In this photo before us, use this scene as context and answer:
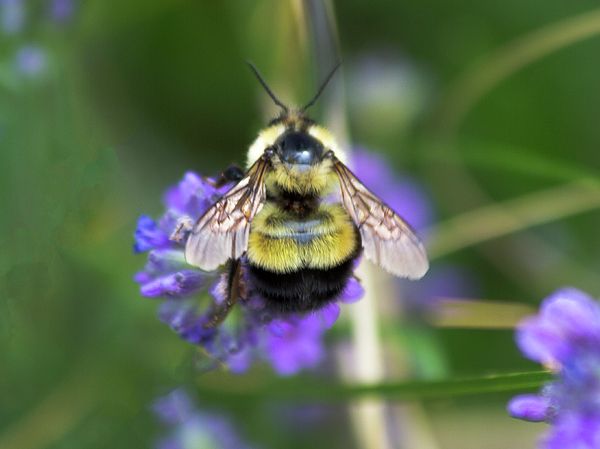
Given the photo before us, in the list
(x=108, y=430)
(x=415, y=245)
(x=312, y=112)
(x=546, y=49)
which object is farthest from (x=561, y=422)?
(x=546, y=49)

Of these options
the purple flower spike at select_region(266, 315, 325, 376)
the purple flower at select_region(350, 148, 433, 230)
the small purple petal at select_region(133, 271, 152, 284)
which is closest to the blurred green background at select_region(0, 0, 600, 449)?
the purple flower at select_region(350, 148, 433, 230)

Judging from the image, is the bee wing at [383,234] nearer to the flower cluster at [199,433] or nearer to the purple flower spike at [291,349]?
the purple flower spike at [291,349]

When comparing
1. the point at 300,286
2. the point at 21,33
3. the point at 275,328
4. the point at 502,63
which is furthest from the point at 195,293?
the point at 502,63

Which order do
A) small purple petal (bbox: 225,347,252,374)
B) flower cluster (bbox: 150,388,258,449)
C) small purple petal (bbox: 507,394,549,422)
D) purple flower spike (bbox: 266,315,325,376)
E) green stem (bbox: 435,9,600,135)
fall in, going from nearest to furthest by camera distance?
small purple petal (bbox: 507,394,549,422) → small purple petal (bbox: 225,347,252,374) → purple flower spike (bbox: 266,315,325,376) → flower cluster (bbox: 150,388,258,449) → green stem (bbox: 435,9,600,135)

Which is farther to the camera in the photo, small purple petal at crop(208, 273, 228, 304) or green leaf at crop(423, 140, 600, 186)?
A: green leaf at crop(423, 140, 600, 186)

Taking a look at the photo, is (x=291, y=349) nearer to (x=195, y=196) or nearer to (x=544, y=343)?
(x=195, y=196)

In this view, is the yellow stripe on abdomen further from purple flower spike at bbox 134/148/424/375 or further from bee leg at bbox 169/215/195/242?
bee leg at bbox 169/215/195/242
